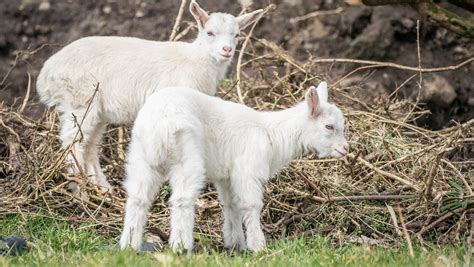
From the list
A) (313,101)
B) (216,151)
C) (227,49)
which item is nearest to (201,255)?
(216,151)

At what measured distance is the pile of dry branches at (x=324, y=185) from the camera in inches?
284

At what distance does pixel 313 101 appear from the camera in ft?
21.8

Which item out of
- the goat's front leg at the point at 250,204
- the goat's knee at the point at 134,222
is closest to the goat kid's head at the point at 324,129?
the goat's front leg at the point at 250,204

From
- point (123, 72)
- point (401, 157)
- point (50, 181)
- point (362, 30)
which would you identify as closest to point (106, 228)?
point (50, 181)

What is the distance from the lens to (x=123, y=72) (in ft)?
27.0

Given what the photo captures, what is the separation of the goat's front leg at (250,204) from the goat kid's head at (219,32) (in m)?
1.80

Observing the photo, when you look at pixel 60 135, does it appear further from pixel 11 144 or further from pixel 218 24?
pixel 218 24

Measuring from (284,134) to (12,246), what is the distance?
2.10 m

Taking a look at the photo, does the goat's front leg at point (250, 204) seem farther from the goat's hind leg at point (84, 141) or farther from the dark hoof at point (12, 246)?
the goat's hind leg at point (84, 141)

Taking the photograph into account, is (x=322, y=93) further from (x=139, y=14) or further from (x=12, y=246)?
(x=139, y=14)

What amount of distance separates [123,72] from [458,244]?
3.37m

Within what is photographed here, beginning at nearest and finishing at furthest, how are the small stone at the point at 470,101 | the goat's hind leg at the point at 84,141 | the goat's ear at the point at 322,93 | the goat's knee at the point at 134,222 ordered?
the goat's knee at the point at 134,222, the goat's ear at the point at 322,93, the goat's hind leg at the point at 84,141, the small stone at the point at 470,101

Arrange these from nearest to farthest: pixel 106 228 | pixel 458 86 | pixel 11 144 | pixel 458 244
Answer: pixel 458 244
pixel 106 228
pixel 11 144
pixel 458 86

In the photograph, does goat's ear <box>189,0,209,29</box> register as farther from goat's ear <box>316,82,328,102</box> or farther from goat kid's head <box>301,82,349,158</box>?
goat kid's head <box>301,82,349,158</box>
